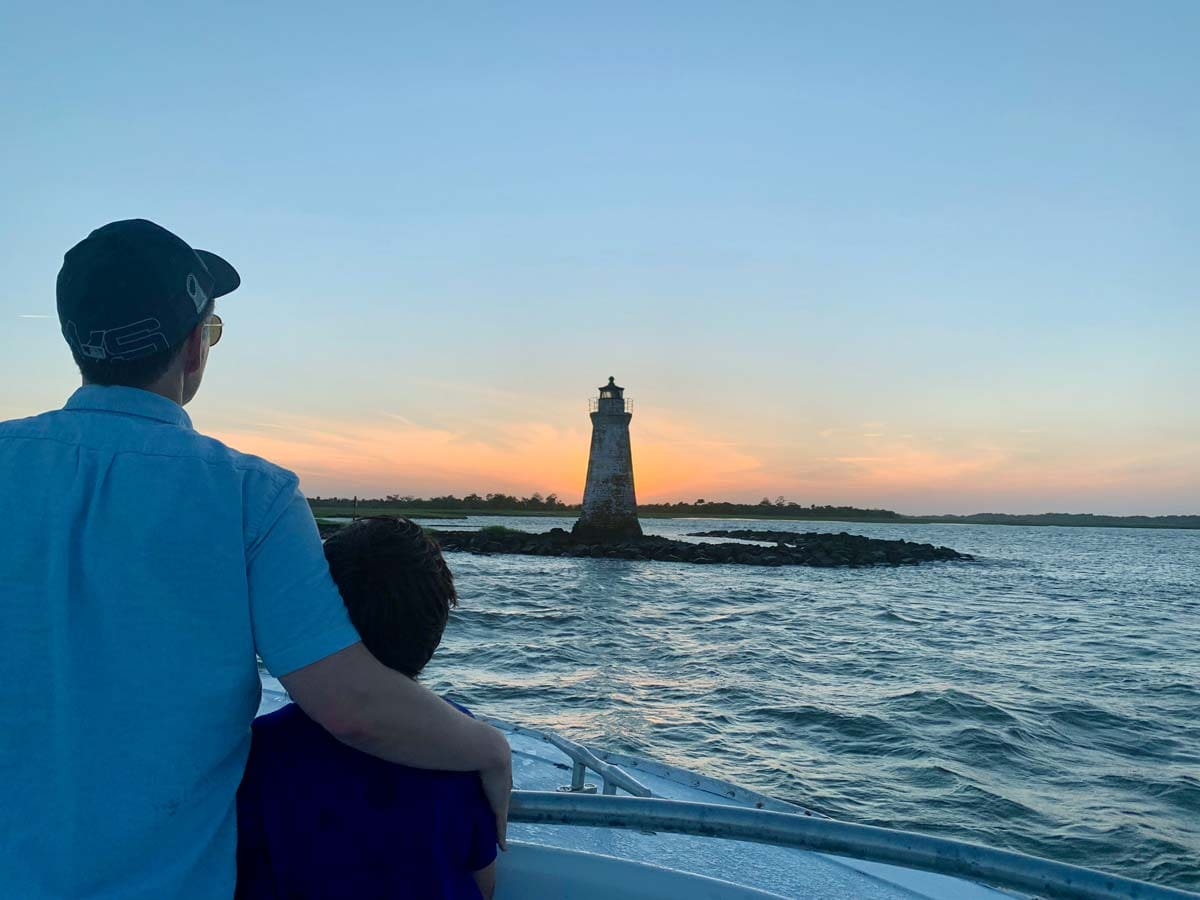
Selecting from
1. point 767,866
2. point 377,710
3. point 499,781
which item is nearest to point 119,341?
point 377,710

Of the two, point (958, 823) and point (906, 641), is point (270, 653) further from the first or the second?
point (906, 641)

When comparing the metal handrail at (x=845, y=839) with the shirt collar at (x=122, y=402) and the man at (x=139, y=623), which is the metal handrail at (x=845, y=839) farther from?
the shirt collar at (x=122, y=402)

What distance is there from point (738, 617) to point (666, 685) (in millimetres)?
7485

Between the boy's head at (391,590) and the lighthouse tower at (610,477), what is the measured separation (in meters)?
36.7

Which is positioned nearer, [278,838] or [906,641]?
[278,838]

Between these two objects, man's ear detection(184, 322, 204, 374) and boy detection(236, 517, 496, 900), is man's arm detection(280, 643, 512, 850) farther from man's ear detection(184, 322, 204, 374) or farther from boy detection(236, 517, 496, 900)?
man's ear detection(184, 322, 204, 374)

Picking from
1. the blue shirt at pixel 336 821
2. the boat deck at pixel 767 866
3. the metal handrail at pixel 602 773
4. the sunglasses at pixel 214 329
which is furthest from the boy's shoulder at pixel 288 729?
the metal handrail at pixel 602 773

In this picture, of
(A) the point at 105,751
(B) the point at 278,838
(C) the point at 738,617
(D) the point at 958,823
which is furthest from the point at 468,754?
(C) the point at 738,617

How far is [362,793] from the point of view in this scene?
128 cm

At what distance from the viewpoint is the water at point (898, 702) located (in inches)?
230

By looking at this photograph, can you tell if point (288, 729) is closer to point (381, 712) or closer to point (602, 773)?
point (381, 712)

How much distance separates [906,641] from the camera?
13680mm

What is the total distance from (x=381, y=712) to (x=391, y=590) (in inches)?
8.1

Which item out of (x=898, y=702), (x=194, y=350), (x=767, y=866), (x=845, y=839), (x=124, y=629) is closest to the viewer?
(x=124, y=629)
